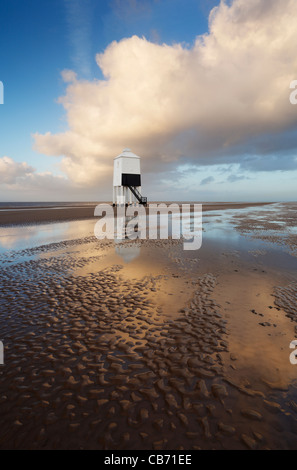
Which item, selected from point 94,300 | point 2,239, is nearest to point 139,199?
point 2,239

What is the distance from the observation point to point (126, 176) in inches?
1626

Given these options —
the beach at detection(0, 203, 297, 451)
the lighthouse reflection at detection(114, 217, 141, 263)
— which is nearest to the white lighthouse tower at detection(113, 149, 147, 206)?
the lighthouse reflection at detection(114, 217, 141, 263)

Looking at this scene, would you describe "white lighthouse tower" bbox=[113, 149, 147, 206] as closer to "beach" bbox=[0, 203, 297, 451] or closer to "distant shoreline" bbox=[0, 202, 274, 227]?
"distant shoreline" bbox=[0, 202, 274, 227]

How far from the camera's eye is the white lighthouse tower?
134ft

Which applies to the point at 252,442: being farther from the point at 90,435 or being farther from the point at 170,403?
the point at 90,435

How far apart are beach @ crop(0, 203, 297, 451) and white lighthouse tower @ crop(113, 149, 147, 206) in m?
33.4

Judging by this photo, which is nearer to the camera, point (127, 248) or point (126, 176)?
point (127, 248)

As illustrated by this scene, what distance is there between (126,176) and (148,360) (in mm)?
39531

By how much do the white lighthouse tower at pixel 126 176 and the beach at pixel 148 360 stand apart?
3343 cm

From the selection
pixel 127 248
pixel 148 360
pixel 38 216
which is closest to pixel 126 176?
pixel 38 216

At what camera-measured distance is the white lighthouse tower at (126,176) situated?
134ft

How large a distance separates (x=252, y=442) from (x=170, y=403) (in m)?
1.27

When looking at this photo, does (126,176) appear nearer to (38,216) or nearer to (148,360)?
(38,216)

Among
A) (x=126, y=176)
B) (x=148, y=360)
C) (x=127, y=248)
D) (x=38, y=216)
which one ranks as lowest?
(x=148, y=360)
